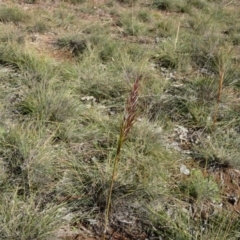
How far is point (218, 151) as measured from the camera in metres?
3.33

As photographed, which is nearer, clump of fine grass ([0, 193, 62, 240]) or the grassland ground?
clump of fine grass ([0, 193, 62, 240])

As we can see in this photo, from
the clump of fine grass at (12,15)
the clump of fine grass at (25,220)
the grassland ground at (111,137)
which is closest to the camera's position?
the clump of fine grass at (25,220)

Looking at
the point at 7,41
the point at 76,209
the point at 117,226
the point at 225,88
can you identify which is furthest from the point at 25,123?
the point at 225,88

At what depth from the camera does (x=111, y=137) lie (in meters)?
3.38

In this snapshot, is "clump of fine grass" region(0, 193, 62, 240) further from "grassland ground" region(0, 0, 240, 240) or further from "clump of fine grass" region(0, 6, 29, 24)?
"clump of fine grass" region(0, 6, 29, 24)

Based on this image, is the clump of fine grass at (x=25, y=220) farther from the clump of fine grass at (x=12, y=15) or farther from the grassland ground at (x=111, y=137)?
the clump of fine grass at (x=12, y=15)

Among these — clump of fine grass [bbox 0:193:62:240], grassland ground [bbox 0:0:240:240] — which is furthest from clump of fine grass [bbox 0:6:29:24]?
clump of fine grass [bbox 0:193:62:240]

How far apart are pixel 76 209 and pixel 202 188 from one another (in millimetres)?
1000

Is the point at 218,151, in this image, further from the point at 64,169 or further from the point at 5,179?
the point at 5,179

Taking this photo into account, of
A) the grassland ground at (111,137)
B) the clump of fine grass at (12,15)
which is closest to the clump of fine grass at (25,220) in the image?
the grassland ground at (111,137)

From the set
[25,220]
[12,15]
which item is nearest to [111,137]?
[25,220]

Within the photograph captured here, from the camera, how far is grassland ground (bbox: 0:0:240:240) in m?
2.57

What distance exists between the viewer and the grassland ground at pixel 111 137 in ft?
8.43

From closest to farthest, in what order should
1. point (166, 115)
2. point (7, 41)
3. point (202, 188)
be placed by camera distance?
point (202, 188) < point (166, 115) < point (7, 41)
